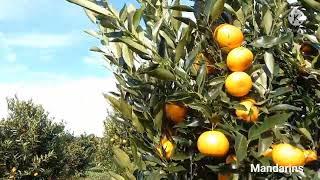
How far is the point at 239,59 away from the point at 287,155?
0.42m

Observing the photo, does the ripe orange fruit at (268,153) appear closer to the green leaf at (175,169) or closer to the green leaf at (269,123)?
the green leaf at (269,123)

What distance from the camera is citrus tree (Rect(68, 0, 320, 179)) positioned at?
1716mm

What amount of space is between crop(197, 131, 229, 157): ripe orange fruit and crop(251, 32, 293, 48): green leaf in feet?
1.29

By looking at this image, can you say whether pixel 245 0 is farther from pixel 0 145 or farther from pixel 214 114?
pixel 0 145

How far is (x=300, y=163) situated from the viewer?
1.74 metres

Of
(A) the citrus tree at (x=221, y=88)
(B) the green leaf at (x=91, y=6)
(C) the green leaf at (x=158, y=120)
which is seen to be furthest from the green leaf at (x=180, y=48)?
(B) the green leaf at (x=91, y=6)

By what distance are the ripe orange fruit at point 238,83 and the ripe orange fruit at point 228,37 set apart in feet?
0.44

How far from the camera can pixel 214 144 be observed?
1.68m

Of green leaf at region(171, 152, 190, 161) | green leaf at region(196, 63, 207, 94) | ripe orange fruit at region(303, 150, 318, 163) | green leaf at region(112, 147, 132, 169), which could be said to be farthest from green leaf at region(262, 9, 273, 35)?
green leaf at region(112, 147, 132, 169)

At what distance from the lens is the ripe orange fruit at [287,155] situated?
5.51 feet

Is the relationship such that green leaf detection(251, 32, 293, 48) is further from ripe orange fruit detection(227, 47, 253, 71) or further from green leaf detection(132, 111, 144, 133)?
green leaf detection(132, 111, 144, 133)

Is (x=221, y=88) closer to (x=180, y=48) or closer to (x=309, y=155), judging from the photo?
(x=180, y=48)

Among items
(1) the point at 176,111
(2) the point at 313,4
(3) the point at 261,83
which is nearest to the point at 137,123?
(1) the point at 176,111

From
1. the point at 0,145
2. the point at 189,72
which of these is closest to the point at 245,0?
the point at 189,72
